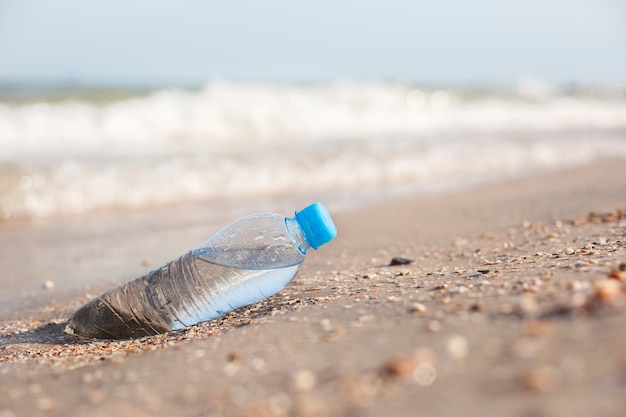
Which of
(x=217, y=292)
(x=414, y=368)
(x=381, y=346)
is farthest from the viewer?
(x=217, y=292)

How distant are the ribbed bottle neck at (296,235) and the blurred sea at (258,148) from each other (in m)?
4.02

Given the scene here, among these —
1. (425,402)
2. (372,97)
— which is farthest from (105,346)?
(372,97)

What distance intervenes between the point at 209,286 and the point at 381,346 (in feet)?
4.25

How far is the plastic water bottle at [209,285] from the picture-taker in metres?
2.86

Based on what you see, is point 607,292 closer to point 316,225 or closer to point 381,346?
point 381,346

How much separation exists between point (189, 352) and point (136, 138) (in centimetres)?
969

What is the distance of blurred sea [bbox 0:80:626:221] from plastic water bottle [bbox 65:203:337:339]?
154 inches

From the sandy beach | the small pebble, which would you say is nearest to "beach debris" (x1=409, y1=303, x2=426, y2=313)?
the sandy beach

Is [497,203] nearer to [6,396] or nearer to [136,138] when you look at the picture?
[6,396]

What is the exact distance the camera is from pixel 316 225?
2.63 meters

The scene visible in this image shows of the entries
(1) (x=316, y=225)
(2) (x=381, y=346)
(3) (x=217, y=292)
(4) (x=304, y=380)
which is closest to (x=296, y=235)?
(1) (x=316, y=225)

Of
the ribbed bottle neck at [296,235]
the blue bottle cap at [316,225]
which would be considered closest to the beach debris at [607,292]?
the blue bottle cap at [316,225]

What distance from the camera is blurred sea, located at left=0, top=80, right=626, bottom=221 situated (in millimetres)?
7320

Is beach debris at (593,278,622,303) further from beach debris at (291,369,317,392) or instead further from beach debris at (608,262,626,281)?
beach debris at (291,369,317,392)
